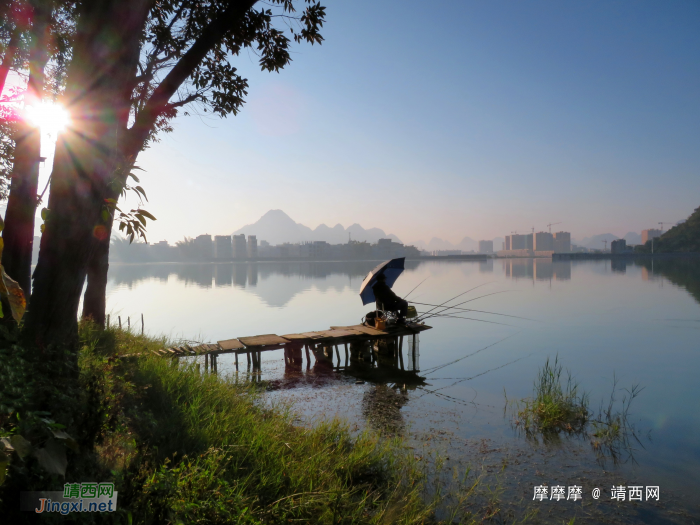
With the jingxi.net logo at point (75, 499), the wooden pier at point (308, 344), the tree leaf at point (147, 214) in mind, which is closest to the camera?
the jingxi.net logo at point (75, 499)

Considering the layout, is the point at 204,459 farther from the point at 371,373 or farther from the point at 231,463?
the point at 371,373

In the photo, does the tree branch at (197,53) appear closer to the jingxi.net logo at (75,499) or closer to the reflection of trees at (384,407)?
the jingxi.net logo at (75,499)

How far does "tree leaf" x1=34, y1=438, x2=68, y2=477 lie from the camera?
5.97ft

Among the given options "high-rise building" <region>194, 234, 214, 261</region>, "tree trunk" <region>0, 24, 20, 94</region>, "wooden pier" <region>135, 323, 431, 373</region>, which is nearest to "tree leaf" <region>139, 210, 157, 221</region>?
"tree trunk" <region>0, 24, 20, 94</region>

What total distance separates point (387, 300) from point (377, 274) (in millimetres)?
1027

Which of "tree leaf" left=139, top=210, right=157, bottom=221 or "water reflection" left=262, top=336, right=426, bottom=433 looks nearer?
"tree leaf" left=139, top=210, right=157, bottom=221

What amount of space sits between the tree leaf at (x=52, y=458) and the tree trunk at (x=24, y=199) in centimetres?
556

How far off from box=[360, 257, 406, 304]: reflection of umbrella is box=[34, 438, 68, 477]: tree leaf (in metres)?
14.1

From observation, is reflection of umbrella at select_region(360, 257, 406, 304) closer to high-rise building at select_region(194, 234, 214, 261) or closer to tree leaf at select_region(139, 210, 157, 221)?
tree leaf at select_region(139, 210, 157, 221)

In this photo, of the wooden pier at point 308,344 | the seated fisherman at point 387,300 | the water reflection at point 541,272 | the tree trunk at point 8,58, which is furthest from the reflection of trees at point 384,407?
the water reflection at point 541,272

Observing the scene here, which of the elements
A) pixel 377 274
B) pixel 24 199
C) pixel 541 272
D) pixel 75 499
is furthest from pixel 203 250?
pixel 75 499

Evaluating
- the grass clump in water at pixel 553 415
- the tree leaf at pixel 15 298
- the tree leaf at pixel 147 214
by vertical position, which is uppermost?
the tree leaf at pixel 147 214

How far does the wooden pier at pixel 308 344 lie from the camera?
1241 centimetres

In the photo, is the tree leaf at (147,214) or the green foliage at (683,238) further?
the green foliage at (683,238)
